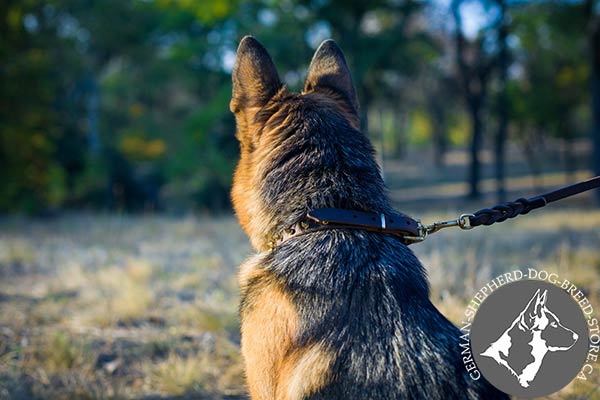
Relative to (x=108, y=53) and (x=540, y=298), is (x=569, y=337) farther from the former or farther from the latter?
(x=108, y=53)

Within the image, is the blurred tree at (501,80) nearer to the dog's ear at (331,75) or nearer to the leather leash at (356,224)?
the dog's ear at (331,75)

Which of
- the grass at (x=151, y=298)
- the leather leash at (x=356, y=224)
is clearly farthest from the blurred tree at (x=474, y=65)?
the leather leash at (x=356, y=224)

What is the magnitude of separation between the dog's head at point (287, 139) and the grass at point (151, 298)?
195cm

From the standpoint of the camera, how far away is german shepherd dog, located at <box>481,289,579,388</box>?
2.02 meters

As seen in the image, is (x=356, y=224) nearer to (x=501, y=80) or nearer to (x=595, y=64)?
(x=595, y=64)

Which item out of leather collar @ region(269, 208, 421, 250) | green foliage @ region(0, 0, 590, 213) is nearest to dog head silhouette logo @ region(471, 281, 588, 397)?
leather collar @ region(269, 208, 421, 250)

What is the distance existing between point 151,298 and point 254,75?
4088 millimetres

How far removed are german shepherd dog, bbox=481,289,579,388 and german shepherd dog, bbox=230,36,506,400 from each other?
187 millimetres

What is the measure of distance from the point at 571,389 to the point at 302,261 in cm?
255

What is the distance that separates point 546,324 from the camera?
210 centimetres

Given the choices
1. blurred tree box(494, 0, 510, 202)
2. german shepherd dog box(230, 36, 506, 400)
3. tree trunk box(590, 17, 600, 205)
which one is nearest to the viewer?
german shepherd dog box(230, 36, 506, 400)

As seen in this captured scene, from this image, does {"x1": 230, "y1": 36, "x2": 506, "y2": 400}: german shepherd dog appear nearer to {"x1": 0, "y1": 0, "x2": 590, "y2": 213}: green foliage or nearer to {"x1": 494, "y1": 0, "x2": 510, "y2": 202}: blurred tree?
{"x1": 0, "y1": 0, "x2": 590, "y2": 213}: green foliage

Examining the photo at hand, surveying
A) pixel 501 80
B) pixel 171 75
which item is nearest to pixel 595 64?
pixel 501 80

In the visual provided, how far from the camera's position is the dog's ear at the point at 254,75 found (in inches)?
109
